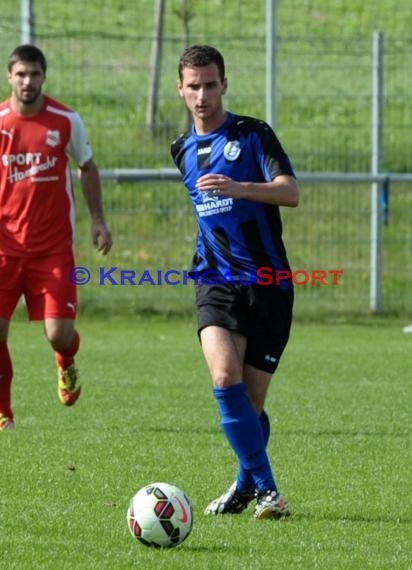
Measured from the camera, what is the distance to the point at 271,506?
612 centimetres

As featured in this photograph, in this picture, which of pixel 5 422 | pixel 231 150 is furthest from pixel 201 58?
pixel 5 422

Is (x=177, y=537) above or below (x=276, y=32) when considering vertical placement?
below

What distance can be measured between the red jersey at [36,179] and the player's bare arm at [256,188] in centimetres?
296

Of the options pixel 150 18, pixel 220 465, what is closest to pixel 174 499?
pixel 220 465

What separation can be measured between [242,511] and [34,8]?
10.1 m

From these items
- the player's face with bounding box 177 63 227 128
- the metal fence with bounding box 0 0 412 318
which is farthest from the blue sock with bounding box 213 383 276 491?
the metal fence with bounding box 0 0 412 318

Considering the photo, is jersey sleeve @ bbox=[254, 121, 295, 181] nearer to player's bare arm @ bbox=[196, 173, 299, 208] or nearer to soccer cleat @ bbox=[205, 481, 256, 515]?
player's bare arm @ bbox=[196, 173, 299, 208]

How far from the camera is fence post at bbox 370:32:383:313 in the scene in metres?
15.6

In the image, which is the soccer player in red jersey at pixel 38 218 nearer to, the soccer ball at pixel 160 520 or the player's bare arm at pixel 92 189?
the player's bare arm at pixel 92 189

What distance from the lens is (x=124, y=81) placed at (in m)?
15.3

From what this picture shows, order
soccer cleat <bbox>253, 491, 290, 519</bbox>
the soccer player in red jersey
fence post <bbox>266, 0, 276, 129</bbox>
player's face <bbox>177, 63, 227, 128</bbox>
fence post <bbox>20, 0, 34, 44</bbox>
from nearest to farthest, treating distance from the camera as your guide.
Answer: soccer cleat <bbox>253, 491, 290, 519</bbox>
player's face <bbox>177, 63, 227, 128</bbox>
the soccer player in red jersey
fence post <bbox>20, 0, 34, 44</bbox>
fence post <bbox>266, 0, 276, 129</bbox>

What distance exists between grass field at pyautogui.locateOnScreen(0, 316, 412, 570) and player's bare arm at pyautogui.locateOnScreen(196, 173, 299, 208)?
1377 millimetres

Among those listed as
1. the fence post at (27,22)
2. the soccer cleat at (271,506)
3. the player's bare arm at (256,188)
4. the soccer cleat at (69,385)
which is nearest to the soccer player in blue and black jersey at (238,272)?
the soccer cleat at (271,506)

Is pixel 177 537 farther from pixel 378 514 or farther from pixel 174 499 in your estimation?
pixel 378 514
